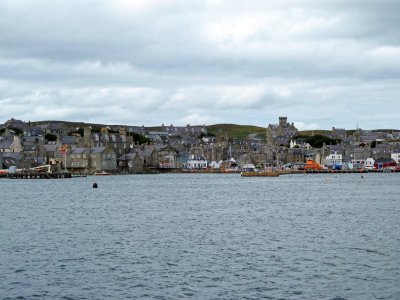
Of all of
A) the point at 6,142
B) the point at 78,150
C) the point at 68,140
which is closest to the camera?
the point at 78,150

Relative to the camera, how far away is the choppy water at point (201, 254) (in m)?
25.0

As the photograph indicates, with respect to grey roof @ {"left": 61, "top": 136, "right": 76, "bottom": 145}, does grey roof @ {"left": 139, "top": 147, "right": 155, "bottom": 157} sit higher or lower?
lower

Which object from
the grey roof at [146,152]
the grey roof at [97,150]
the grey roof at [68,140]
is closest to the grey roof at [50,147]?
the grey roof at [68,140]

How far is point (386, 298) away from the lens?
23.5m

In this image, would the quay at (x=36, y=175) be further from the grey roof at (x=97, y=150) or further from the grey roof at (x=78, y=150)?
the grey roof at (x=78, y=150)

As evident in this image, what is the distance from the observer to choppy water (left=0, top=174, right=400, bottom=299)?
25.0 metres

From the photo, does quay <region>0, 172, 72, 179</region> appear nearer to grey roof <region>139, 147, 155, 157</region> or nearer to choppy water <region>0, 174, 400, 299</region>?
grey roof <region>139, 147, 155, 157</region>

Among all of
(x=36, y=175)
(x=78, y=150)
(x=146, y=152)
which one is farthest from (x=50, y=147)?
(x=146, y=152)

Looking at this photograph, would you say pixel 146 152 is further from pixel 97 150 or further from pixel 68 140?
pixel 97 150

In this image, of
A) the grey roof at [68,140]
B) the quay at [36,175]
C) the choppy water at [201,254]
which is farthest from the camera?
the grey roof at [68,140]

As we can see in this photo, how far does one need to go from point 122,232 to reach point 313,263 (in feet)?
48.8

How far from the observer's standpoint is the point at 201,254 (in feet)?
106

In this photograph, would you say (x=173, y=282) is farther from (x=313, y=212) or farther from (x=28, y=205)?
(x=28, y=205)

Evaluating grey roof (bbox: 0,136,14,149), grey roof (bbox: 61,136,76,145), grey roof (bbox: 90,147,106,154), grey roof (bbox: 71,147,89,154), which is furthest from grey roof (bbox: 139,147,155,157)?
grey roof (bbox: 0,136,14,149)
